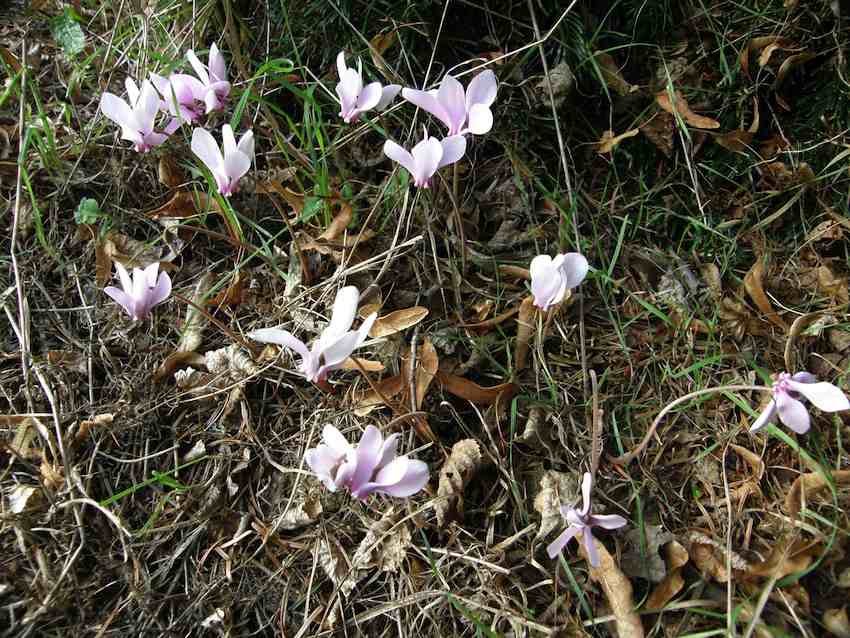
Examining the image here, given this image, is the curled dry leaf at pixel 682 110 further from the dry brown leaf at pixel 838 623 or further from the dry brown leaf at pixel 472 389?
the dry brown leaf at pixel 838 623

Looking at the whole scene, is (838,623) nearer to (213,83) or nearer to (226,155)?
(226,155)

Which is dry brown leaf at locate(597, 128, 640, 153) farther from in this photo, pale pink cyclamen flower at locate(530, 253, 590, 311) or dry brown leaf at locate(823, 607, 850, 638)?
dry brown leaf at locate(823, 607, 850, 638)

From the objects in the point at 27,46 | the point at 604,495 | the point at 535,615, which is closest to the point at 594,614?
the point at 535,615

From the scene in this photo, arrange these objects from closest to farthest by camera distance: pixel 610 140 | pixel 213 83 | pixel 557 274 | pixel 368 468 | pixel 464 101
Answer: pixel 368 468 → pixel 557 274 → pixel 464 101 → pixel 213 83 → pixel 610 140

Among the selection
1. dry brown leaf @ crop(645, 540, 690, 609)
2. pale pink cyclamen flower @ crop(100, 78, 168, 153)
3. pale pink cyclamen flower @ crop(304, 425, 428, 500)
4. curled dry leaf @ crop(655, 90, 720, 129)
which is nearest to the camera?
pale pink cyclamen flower @ crop(304, 425, 428, 500)

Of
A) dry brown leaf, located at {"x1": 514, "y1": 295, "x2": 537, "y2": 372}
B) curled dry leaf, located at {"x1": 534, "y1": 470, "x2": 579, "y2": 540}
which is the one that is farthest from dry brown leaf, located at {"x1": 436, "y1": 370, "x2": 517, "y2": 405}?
curled dry leaf, located at {"x1": 534, "y1": 470, "x2": 579, "y2": 540}

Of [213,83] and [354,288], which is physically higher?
[213,83]

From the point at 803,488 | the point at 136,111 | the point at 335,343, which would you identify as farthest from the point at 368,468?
the point at 136,111
